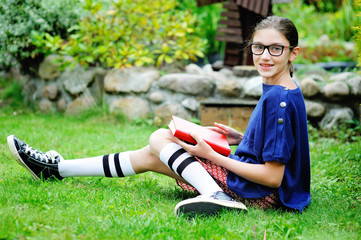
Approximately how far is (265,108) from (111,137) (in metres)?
2.17

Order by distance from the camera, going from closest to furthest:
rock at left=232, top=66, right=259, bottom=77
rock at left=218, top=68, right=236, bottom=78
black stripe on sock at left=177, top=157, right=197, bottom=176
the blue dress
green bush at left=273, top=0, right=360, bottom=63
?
the blue dress, black stripe on sock at left=177, top=157, right=197, bottom=176, rock at left=232, top=66, right=259, bottom=77, rock at left=218, top=68, right=236, bottom=78, green bush at left=273, top=0, right=360, bottom=63

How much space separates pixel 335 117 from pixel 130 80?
229cm

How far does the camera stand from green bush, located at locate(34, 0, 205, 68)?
14.6 ft

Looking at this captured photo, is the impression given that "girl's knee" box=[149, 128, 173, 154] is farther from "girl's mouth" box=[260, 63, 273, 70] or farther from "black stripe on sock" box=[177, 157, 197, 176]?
"girl's mouth" box=[260, 63, 273, 70]

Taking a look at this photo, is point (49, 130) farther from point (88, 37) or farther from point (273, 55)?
point (273, 55)

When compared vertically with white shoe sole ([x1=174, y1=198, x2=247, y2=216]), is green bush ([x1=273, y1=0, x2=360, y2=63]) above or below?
above

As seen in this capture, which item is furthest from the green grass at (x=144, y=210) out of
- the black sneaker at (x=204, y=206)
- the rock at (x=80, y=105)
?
the rock at (x=80, y=105)

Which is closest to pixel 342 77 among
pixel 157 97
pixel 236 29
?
pixel 236 29

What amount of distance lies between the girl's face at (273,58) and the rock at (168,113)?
2.36 m

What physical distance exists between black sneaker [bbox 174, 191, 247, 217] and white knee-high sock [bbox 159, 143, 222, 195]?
0.08 meters

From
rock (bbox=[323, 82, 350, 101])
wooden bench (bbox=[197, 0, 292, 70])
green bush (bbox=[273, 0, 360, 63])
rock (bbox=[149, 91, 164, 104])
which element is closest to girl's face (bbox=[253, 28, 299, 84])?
rock (bbox=[323, 82, 350, 101])

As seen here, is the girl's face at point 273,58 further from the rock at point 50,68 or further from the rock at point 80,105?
the rock at point 50,68

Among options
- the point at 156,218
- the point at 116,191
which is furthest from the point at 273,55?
the point at 116,191

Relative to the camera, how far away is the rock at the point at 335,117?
421 centimetres
